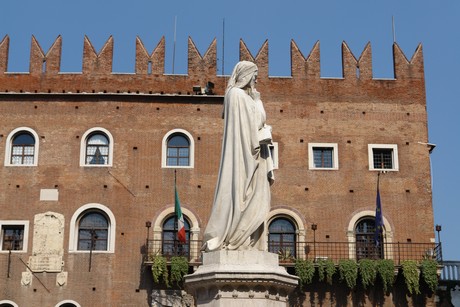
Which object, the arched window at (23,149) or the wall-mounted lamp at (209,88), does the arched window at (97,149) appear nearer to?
the arched window at (23,149)

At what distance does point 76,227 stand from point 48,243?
1.00 meters

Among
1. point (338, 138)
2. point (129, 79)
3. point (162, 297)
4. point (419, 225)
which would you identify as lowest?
point (162, 297)

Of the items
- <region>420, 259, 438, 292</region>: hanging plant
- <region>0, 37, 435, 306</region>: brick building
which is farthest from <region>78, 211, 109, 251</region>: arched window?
<region>420, 259, 438, 292</region>: hanging plant

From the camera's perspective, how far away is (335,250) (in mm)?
26922

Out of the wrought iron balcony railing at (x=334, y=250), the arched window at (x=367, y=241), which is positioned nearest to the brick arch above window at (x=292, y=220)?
the wrought iron balcony railing at (x=334, y=250)

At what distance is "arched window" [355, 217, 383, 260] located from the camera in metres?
27.1

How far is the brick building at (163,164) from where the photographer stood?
26.6 meters

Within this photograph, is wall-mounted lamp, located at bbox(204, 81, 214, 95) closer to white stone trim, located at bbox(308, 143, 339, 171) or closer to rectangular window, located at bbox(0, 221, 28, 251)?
white stone trim, located at bbox(308, 143, 339, 171)

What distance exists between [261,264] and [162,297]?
18.6 metres

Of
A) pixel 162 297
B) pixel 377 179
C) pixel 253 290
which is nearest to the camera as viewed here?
pixel 253 290

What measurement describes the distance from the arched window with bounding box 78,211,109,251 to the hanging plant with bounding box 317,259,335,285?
6741 mm

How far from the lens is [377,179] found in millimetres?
27812

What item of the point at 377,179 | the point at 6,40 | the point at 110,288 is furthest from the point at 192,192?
the point at 6,40

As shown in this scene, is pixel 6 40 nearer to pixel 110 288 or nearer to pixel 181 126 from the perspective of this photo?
pixel 181 126
